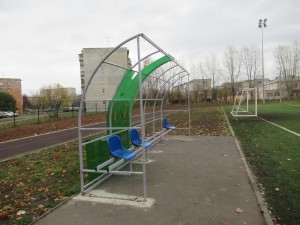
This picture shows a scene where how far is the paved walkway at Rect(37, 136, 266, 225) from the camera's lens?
3.76 meters

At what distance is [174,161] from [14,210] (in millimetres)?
3947

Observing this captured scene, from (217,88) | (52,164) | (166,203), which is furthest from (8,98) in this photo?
(166,203)

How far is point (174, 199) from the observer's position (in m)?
4.46

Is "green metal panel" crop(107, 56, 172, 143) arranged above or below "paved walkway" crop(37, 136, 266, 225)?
above

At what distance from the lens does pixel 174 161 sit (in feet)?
23.3

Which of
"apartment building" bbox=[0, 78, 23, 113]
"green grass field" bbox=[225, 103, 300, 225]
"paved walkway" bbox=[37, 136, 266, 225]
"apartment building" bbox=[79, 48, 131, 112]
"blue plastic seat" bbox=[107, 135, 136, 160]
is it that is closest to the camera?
"paved walkway" bbox=[37, 136, 266, 225]

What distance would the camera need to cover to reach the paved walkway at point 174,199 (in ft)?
12.3

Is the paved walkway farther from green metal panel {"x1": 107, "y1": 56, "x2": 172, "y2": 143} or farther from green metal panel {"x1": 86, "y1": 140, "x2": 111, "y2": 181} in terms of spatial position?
green metal panel {"x1": 107, "y1": 56, "x2": 172, "y2": 143}

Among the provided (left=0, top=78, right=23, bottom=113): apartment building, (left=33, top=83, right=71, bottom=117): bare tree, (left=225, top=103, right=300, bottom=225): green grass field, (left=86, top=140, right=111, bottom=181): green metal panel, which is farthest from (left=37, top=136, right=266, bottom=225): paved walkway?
(left=0, top=78, right=23, bottom=113): apartment building

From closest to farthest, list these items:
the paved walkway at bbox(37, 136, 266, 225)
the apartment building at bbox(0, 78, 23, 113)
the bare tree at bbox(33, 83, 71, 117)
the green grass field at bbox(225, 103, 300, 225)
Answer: the paved walkway at bbox(37, 136, 266, 225), the green grass field at bbox(225, 103, 300, 225), the bare tree at bbox(33, 83, 71, 117), the apartment building at bbox(0, 78, 23, 113)

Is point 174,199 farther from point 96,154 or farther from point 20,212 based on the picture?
point 20,212

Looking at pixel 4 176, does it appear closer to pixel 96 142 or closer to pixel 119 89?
pixel 96 142

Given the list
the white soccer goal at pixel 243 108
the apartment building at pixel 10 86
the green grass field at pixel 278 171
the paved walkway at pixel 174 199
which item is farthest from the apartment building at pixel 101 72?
the paved walkway at pixel 174 199

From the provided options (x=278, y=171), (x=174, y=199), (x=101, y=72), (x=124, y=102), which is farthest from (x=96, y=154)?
(x=101, y=72)
